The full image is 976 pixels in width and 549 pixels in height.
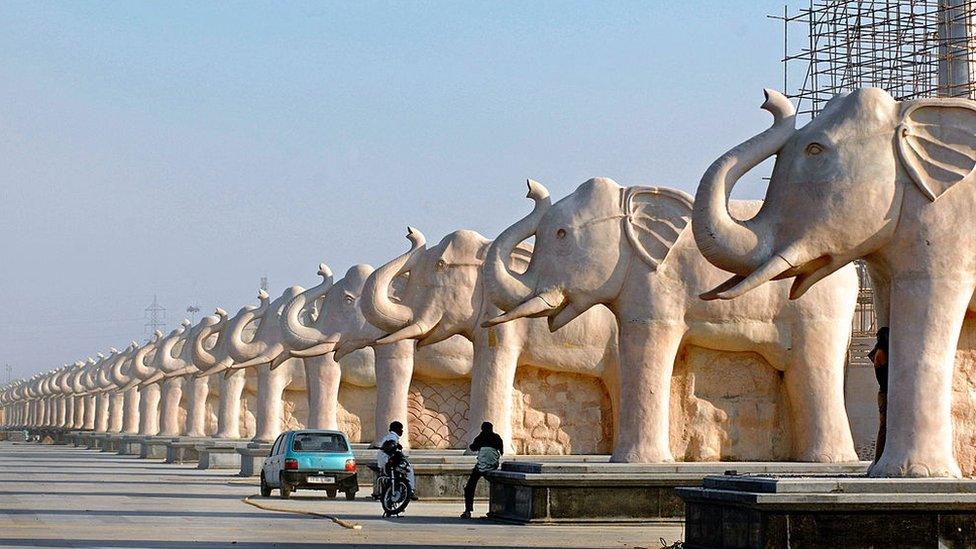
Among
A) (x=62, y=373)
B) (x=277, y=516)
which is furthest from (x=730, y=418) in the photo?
(x=62, y=373)

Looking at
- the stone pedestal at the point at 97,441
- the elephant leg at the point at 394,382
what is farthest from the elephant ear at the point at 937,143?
the stone pedestal at the point at 97,441

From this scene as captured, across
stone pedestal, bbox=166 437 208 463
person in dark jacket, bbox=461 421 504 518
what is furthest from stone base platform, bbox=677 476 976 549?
stone pedestal, bbox=166 437 208 463

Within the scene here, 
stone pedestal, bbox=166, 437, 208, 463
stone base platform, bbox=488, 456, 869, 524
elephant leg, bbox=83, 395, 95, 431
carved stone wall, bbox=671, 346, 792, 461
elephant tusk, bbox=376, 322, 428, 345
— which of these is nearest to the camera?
stone base platform, bbox=488, 456, 869, 524

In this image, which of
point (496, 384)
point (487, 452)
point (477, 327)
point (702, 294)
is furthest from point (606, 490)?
point (477, 327)

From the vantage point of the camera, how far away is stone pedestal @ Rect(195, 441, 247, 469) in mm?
41438

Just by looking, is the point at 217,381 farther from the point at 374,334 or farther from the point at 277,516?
the point at 277,516

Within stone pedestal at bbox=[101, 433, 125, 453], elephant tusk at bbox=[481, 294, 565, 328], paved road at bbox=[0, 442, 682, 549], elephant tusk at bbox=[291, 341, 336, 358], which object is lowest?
paved road at bbox=[0, 442, 682, 549]

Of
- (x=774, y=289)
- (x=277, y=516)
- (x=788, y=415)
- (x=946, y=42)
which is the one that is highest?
(x=946, y=42)

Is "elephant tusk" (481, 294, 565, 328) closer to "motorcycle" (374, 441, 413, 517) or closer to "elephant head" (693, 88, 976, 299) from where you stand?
"motorcycle" (374, 441, 413, 517)

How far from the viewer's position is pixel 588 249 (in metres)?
22.4

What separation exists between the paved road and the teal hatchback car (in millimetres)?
347

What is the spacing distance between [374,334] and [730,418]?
1197cm

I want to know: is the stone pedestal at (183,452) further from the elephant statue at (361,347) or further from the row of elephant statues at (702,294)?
the elephant statue at (361,347)

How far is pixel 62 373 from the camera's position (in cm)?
8994
